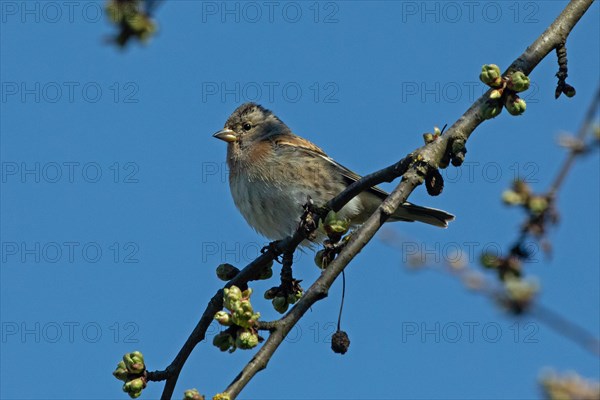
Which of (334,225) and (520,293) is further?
(334,225)

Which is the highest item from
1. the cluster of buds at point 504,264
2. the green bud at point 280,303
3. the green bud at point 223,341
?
the green bud at point 280,303

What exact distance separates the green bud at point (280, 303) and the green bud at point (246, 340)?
2.37ft

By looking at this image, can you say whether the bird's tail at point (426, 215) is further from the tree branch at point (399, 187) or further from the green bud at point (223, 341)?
the green bud at point (223, 341)

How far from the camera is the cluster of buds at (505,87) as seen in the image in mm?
3703

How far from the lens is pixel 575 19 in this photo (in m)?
4.07

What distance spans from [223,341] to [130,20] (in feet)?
6.22

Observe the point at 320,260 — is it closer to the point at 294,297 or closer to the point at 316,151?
the point at 294,297

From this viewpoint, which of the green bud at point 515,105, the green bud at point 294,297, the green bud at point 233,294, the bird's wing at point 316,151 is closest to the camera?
the green bud at point 233,294

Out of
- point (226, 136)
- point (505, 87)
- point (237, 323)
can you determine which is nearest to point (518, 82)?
point (505, 87)

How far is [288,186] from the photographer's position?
24.1ft

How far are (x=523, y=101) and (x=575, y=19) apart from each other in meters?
0.66

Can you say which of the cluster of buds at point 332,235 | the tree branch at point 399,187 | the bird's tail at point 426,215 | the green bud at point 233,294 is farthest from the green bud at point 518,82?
the bird's tail at point 426,215

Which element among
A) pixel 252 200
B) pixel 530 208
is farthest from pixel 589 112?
pixel 252 200

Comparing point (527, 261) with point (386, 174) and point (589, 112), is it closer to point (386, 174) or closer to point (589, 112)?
point (589, 112)
